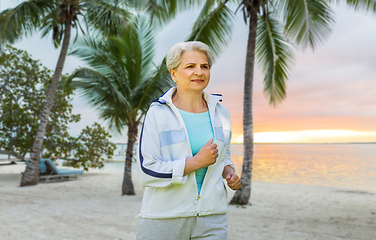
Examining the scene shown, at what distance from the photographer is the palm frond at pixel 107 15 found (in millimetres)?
10906

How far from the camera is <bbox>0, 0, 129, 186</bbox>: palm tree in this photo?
428 inches

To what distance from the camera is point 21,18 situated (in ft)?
34.5

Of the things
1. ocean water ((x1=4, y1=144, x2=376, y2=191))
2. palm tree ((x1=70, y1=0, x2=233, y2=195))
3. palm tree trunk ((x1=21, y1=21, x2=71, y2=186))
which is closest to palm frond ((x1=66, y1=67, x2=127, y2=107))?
palm tree ((x1=70, y1=0, x2=233, y2=195))

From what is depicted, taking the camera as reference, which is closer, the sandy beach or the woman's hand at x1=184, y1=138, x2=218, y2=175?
the woman's hand at x1=184, y1=138, x2=218, y2=175

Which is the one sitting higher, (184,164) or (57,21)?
(57,21)

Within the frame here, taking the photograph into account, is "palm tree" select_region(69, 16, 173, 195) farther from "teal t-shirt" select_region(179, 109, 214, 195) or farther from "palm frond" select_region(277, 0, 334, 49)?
"teal t-shirt" select_region(179, 109, 214, 195)

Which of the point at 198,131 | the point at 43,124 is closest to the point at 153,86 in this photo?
the point at 43,124

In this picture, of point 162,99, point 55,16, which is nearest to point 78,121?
point 55,16

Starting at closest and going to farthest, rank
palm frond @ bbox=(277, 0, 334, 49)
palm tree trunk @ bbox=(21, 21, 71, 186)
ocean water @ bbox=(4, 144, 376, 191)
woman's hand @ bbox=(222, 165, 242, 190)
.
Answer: woman's hand @ bbox=(222, 165, 242, 190) → palm frond @ bbox=(277, 0, 334, 49) → palm tree trunk @ bbox=(21, 21, 71, 186) → ocean water @ bbox=(4, 144, 376, 191)

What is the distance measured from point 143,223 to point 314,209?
785 centimetres

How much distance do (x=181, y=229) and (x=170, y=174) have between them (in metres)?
0.30

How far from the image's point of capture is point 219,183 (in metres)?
1.54

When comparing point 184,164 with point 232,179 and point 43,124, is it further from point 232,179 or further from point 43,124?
point 43,124

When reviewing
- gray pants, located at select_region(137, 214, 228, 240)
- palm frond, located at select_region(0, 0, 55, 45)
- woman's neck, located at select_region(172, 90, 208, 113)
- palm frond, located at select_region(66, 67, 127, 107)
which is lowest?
gray pants, located at select_region(137, 214, 228, 240)
